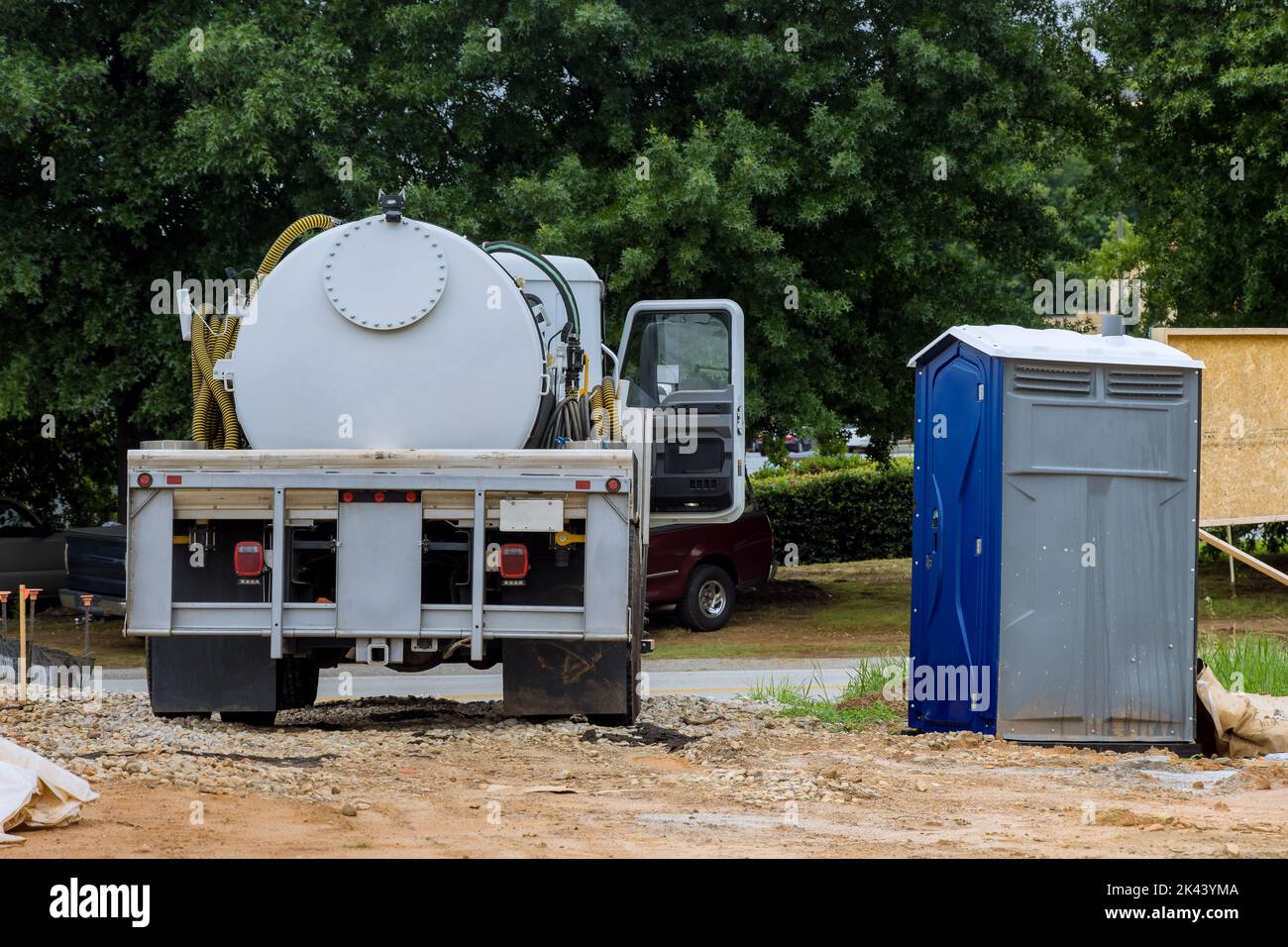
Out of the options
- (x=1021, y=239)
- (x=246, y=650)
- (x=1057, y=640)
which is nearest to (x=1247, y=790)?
(x=1057, y=640)

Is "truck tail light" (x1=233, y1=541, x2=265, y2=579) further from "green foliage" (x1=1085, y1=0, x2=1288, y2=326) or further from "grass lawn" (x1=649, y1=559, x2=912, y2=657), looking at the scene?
"green foliage" (x1=1085, y1=0, x2=1288, y2=326)

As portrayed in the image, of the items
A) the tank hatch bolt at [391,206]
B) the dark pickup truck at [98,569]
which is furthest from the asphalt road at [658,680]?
the tank hatch bolt at [391,206]

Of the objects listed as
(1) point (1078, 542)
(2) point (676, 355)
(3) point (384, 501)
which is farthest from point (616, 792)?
(2) point (676, 355)

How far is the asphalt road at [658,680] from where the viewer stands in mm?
13203

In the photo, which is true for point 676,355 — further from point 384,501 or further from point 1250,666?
point 1250,666

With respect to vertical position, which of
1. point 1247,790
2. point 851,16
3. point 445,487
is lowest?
point 1247,790

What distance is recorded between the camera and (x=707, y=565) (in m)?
17.9

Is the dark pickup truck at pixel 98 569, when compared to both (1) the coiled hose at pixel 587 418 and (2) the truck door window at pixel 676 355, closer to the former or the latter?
(2) the truck door window at pixel 676 355

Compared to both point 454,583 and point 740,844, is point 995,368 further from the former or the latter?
point 740,844

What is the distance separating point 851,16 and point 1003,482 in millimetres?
10049

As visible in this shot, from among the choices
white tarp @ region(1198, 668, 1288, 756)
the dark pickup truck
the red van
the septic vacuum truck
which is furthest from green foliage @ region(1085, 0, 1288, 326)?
the dark pickup truck

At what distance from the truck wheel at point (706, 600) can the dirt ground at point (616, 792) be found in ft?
24.7

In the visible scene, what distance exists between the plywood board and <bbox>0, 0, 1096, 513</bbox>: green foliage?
523 centimetres

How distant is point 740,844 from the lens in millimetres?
6043
